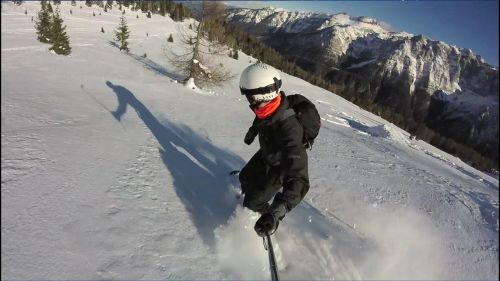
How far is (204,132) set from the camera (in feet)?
29.1

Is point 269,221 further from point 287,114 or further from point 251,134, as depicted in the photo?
point 251,134

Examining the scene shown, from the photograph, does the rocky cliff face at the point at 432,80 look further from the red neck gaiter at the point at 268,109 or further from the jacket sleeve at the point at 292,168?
the jacket sleeve at the point at 292,168

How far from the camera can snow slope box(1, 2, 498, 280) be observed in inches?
128

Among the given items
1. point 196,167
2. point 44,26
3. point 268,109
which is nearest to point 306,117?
point 268,109

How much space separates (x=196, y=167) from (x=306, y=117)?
8.67ft

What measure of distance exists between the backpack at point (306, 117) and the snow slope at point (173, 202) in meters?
1.34

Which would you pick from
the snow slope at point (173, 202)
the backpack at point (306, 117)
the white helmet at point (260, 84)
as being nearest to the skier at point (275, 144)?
the white helmet at point (260, 84)

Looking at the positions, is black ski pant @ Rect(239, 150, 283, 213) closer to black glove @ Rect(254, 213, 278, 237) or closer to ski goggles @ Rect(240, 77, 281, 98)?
black glove @ Rect(254, 213, 278, 237)

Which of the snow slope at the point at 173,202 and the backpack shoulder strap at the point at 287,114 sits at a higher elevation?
the backpack shoulder strap at the point at 287,114

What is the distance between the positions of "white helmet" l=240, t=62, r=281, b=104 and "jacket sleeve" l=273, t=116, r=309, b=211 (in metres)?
0.43

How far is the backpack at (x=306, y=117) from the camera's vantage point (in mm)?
4121

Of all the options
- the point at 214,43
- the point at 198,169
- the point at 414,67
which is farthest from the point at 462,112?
the point at 198,169

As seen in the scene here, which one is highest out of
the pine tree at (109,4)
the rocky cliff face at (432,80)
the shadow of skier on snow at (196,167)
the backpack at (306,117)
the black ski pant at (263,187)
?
the pine tree at (109,4)

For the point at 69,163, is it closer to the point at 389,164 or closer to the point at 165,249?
the point at 165,249
